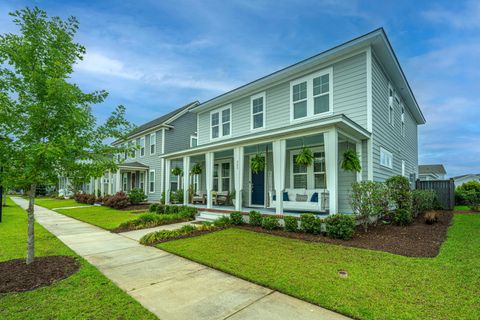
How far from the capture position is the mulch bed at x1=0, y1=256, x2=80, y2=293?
148 inches

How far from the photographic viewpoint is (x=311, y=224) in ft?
24.0

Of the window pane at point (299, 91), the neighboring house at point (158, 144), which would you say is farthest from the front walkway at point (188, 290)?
the neighboring house at point (158, 144)

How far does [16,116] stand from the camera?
4.09m

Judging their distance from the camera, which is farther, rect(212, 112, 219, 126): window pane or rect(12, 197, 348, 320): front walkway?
rect(212, 112, 219, 126): window pane

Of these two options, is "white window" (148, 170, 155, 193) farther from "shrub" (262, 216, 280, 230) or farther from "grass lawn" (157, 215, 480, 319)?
"grass lawn" (157, 215, 480, 319)

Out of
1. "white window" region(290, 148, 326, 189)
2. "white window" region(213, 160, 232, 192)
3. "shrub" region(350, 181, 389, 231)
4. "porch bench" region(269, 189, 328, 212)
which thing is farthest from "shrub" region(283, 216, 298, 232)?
"white window" region(213, 160, 232, 192)

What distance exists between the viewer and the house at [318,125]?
321 inches

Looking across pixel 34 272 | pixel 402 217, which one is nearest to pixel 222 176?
pixel 402 217

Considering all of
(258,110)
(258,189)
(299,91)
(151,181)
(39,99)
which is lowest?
(258,189)

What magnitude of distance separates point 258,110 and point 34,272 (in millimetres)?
9597

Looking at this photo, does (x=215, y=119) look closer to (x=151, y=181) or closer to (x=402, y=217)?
(x=151, y=181)

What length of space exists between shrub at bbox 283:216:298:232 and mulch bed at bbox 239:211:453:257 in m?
0.17

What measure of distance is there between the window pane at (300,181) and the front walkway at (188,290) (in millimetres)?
6324

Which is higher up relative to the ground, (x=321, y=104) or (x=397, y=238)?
(x=321, y=104)
